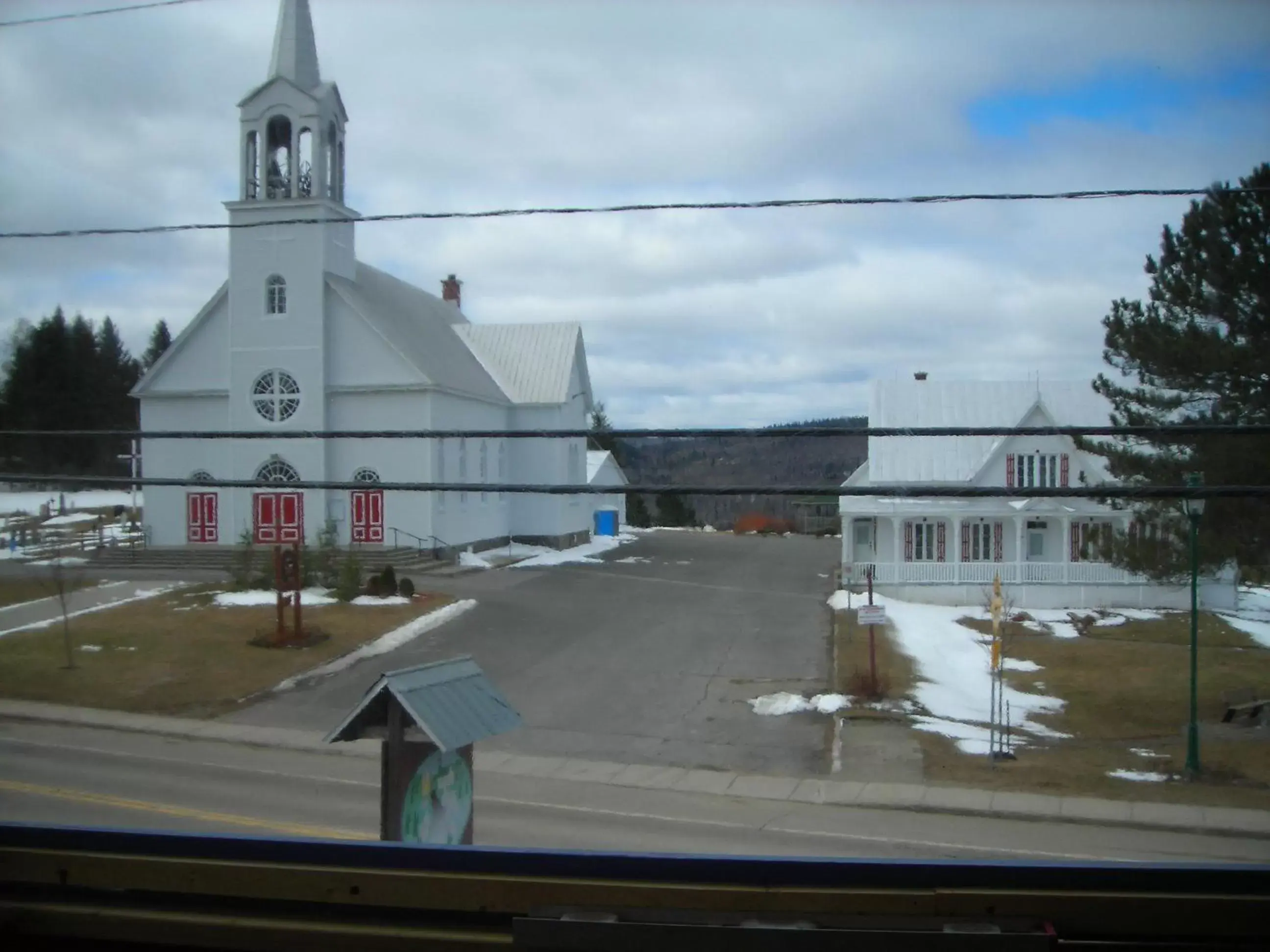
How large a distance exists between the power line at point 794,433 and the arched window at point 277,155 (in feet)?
19.0

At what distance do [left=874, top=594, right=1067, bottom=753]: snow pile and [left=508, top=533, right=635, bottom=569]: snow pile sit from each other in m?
8.25

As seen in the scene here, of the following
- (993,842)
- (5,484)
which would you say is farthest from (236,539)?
(993,842)

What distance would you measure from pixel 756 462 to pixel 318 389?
11.1m

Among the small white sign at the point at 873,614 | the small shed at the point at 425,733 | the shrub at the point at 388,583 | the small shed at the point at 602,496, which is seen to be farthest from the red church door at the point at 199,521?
the small shed at the point at 425,733

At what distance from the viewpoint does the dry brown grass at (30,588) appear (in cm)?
1112

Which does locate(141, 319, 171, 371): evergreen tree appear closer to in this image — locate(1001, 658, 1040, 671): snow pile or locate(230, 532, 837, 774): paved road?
locate(230, 532, 837, 774): paved road

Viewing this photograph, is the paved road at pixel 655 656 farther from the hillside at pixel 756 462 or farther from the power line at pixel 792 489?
the power line at pixel 792 489

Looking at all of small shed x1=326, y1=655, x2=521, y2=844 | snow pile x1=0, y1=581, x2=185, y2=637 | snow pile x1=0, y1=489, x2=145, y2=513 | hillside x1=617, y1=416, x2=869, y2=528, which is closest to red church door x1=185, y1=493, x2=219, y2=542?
snow pile x1=0, y1=581, x2=185, y2=637

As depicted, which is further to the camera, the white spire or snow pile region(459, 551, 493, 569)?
snow pile region(459, 551, 493, 569)

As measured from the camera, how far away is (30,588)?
1152 cm

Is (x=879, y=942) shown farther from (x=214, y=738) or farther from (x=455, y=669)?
(x=214, y=738)

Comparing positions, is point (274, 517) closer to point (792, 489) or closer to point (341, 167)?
point (341, 167)

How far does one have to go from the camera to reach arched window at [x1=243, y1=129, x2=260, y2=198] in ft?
32.8

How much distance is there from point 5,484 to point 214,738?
408 centimetres
